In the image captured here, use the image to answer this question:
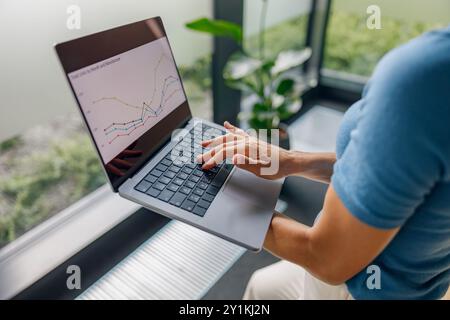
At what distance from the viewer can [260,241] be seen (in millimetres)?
634

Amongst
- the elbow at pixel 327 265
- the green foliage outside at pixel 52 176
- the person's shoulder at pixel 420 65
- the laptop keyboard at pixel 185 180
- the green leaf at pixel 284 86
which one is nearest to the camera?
the person's shoulder at pixel 420 65

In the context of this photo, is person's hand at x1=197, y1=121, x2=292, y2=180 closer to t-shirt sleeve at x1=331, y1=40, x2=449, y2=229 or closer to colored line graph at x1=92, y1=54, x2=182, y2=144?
colored line graph at x1=92, y1=54, x2=182, y2=144

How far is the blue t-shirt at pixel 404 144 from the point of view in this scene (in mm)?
430

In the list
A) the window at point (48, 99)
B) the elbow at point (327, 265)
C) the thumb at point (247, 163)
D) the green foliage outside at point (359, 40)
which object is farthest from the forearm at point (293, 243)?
the green foliage outside at point (359, 40)

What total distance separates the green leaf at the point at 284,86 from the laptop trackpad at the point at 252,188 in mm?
1033

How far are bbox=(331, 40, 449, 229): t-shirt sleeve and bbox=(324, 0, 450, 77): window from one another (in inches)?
77.0

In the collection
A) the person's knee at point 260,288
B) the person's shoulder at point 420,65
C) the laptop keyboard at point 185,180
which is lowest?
the person's knee at point 260,288

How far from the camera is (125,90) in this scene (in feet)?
2.35

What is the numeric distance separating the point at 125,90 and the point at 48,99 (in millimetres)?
487

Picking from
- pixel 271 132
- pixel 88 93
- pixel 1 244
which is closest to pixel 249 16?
pixel 271 132

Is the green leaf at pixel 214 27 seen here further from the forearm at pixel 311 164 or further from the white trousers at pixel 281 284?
the white trousers at pixel 281 284

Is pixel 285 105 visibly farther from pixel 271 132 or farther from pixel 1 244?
pixel 1 244
